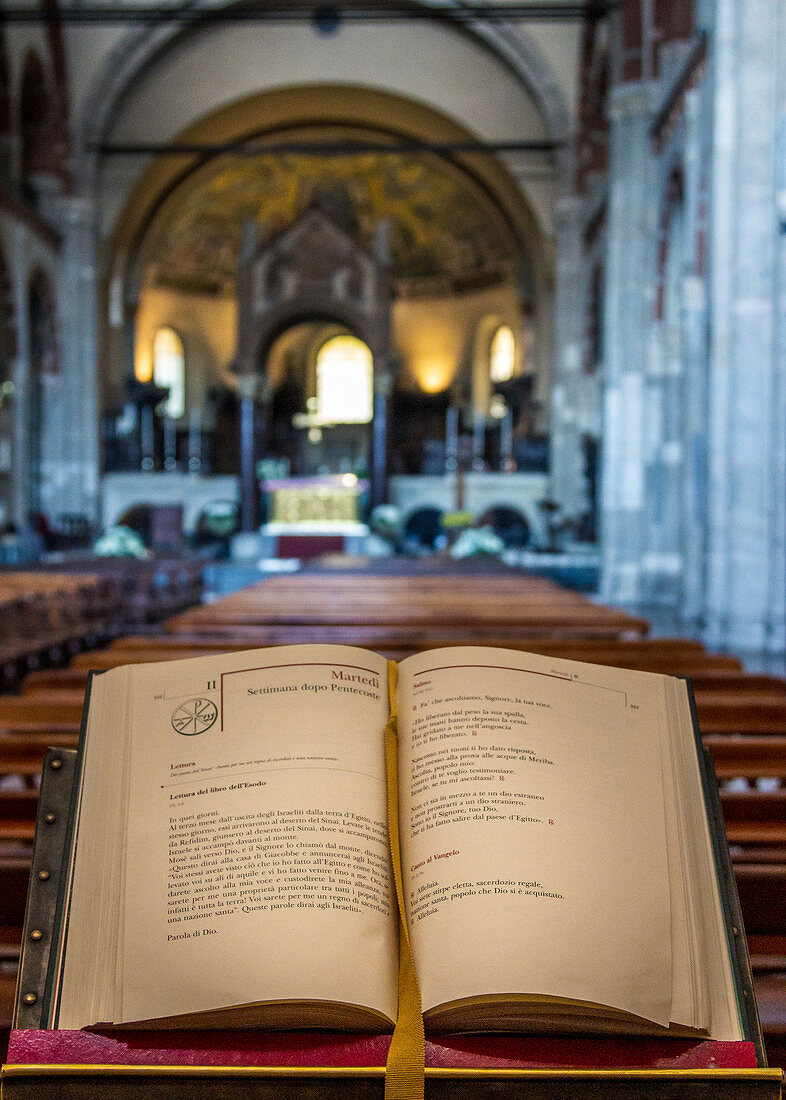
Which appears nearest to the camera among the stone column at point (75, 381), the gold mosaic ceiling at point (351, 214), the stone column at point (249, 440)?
the stone column at point (75, 381)

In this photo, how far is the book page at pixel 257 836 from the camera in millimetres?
1066

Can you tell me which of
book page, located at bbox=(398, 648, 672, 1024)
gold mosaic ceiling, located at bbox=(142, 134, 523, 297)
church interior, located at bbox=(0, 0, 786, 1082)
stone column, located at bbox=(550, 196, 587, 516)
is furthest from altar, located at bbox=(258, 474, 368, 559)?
book page, located at bbox=(398, 648, 672, 1024)

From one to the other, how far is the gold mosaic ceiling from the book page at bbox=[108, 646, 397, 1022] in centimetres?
2298

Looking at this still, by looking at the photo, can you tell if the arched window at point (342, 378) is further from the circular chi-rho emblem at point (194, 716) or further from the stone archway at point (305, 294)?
the circular chi-rho emblem at point (194, 716)

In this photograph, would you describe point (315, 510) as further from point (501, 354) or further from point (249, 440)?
point (501, 354)

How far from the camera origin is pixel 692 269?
938cm

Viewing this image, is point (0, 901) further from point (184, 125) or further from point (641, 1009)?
point (184, 125)

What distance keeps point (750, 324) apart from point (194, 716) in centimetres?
784

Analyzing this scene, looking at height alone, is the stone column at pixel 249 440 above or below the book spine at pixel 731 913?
above

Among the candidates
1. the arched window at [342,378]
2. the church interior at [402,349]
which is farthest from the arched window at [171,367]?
the arched window at [342,378]

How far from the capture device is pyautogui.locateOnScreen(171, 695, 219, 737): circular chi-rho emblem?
1242 millimetres

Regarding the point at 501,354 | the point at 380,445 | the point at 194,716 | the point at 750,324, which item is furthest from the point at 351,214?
the point at 194,716

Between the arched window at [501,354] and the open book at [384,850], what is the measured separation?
25.9 m

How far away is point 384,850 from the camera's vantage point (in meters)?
1.15
